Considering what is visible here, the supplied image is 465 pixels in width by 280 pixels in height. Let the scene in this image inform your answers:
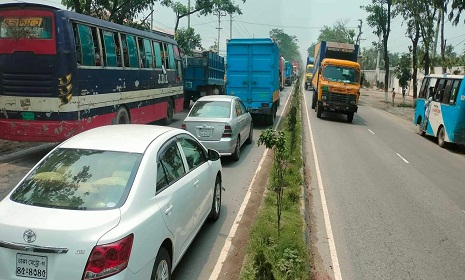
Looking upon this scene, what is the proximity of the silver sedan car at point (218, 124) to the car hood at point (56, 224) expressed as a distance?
21.4 ft

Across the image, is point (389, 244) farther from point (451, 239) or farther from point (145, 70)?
point (145, 70)

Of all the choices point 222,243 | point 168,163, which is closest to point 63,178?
point 168,163

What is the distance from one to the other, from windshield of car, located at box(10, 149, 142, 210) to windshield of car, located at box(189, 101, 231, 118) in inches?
244

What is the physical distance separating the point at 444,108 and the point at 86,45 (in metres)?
12.5

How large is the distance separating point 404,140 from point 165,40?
33.7ft

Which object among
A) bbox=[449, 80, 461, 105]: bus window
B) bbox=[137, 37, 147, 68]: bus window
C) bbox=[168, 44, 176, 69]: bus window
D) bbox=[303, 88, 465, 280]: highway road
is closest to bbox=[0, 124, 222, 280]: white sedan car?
bbox=[303, 88, 465, 280]: highway road

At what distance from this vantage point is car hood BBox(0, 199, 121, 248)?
3066 mm

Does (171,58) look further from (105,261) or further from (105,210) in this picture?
(105,261)

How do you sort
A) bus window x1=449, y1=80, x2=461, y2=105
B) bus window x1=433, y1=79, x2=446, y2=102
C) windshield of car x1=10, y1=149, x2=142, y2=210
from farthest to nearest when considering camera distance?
bus window x1=433, y1=79, x2=446, y2=102
bus window x1=449, y1=80, x2=461, y2=105
windshield of car x1=10, y1=149, x2=142, y2=210

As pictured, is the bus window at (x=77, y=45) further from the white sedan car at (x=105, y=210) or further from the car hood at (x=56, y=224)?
the car hood at (x=56, y=224)

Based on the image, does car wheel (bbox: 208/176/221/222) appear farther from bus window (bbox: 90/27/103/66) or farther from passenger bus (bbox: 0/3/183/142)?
bus window (bbox: 90/27/103/66)

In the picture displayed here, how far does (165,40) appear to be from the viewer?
52.0 feet

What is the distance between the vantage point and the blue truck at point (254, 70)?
16719 millimetres

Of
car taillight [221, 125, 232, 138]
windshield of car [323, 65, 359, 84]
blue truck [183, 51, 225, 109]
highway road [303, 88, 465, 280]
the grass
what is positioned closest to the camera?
the grass
